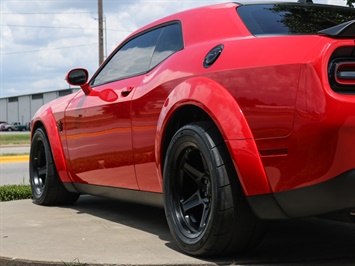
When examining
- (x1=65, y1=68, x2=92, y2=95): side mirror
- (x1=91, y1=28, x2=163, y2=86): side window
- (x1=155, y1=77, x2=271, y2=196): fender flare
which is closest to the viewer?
(x1=155, y1=77, x2=271, y2=196): fender flare

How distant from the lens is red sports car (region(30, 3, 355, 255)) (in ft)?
8.92

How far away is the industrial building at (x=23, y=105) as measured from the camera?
8256cm

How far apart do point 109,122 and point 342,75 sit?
223 cm

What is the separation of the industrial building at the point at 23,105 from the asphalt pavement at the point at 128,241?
7597 cm

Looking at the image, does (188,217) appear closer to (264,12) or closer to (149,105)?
(149,105)

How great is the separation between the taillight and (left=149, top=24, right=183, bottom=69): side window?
143 centimetres

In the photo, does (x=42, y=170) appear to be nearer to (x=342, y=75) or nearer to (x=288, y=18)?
(x=288, y=18)

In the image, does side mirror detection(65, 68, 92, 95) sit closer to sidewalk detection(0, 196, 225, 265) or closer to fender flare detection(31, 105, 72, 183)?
fender flare detection(31, 105, 72, 183)

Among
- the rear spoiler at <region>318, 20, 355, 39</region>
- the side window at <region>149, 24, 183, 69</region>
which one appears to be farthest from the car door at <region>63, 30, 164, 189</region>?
the rear spoiler at <region>318, 20, 355, 39</region>

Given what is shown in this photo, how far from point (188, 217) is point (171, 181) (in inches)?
10.0

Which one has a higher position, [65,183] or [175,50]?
[175,50]

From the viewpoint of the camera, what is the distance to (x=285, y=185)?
2846mm

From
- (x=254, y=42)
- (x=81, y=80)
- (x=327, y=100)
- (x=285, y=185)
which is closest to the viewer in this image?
(x=327, y=100)

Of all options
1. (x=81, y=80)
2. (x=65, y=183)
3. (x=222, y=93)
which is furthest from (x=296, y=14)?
(x=65, y=183)
